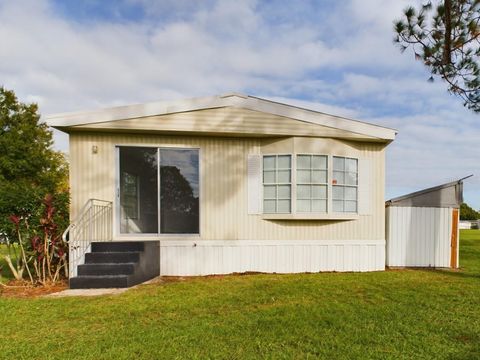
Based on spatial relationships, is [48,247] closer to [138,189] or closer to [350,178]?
[138,189]

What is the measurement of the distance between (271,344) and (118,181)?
16.7 feet

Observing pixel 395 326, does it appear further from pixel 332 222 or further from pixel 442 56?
pixel 442 56

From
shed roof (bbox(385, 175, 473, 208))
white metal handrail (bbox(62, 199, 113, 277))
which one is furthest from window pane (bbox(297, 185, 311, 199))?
white metal handrail (bbox(62, 199, 113, 277))

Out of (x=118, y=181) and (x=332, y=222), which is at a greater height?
(x=118, y=181)

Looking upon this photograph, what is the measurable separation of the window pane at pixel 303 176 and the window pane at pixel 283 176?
0.78ft

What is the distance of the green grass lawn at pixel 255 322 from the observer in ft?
9.96

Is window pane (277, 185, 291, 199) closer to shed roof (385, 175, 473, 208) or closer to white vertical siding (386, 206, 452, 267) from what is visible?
white vertical siding (386, 206, 452, 267)

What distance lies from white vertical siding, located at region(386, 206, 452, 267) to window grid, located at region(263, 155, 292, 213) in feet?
8.87

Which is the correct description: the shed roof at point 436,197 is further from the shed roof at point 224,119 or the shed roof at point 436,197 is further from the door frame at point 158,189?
the door frame at point 158,189

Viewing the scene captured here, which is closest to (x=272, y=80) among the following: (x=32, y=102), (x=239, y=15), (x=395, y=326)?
(x=239, y=15)

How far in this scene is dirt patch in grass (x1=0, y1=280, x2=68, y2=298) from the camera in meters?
5.50

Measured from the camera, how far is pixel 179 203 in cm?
779

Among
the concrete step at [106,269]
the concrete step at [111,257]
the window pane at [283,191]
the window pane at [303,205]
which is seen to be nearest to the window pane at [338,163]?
the window pane at [303,205]

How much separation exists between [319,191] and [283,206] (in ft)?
2.80
